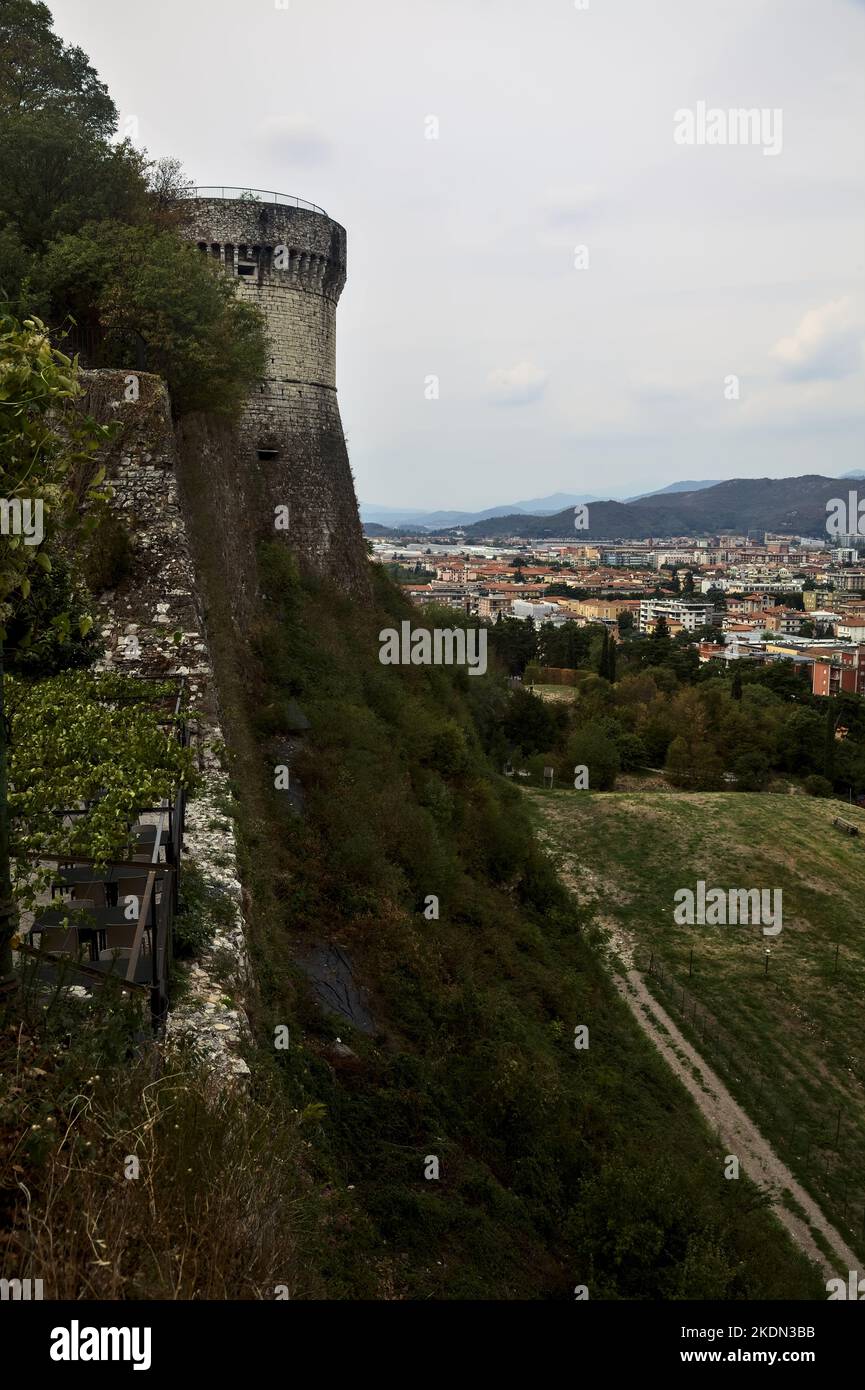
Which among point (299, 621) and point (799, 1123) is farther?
point (299, 621)

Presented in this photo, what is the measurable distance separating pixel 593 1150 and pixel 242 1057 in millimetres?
7618

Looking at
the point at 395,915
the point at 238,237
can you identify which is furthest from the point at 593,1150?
the point at 238,237

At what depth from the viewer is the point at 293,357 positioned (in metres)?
24.3

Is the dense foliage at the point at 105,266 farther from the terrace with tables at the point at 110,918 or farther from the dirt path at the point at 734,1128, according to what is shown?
the dirt path at the point at 734,1128

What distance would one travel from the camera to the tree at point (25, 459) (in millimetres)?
4070

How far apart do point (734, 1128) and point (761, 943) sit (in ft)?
35.3

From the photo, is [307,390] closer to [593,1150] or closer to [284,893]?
[284,893]

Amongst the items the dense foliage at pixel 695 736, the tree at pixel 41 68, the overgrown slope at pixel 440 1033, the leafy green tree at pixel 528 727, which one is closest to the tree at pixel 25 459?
the overgrown slope at pixel 440 1033

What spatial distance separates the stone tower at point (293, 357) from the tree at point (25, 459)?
19.4 meters

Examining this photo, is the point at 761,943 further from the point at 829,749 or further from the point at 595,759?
the point at 829,749

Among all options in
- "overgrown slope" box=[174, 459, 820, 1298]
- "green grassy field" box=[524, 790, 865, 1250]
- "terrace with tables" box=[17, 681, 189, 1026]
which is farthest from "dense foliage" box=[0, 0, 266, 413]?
"green grassy field" box=[524, 790, 865, 1250]

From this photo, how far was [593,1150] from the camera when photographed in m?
12.1

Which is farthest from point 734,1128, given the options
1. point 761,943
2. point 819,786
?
point 819,786
